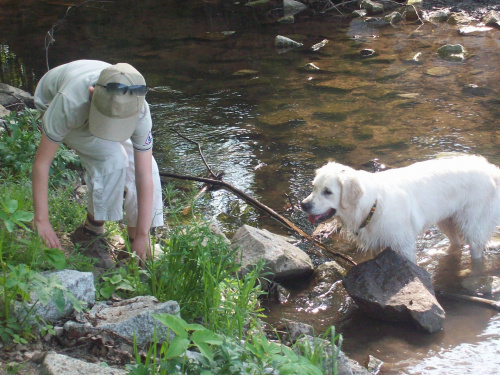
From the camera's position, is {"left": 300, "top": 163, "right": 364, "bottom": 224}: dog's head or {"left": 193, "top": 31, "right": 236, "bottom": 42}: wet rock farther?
{"left": 193, "top": 31, "right": 236, "bottom": 42}: wet rock

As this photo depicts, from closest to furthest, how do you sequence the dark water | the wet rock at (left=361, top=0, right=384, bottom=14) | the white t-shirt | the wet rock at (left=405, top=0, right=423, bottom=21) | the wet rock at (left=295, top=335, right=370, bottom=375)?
the wet rock at (left=295, top=335, right=370, bottom=375), the white t-shirt, the dark water, the wet rock at (left=405, top=0, right=423, bottom=21), the wet rock at (left=361, top=0, right=384, bottom=14)

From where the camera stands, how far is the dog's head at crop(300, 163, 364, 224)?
437 cm

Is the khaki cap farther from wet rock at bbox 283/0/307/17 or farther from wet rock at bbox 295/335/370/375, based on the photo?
wet rock at bbox 283/0/307/17

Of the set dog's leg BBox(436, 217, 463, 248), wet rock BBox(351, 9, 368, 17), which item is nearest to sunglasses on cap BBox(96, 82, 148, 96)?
dog's leg BBox(436, 217, 463, 248)

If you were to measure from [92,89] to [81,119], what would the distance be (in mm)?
193

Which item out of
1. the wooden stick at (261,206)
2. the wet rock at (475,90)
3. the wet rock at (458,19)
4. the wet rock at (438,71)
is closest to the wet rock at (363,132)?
the wet rock at (475,90)

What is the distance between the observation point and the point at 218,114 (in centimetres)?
862

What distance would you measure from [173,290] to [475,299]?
2339 mm

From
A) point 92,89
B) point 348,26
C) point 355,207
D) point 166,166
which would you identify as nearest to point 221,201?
point 166,166

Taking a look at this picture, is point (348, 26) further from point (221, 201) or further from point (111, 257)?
point (111, 257)

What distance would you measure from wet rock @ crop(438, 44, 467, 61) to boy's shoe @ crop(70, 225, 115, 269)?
28.7ft

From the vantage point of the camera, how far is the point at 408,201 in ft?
15.1

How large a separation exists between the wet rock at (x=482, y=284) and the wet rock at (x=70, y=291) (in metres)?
2.98

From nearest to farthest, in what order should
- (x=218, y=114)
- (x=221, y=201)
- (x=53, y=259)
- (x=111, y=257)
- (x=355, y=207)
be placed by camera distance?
1. (x=53, y=259)
2. (x=111, y=257)
3. (x=355, y=207)
4. (x=221, y=201)
5. (x=218, y=114)
